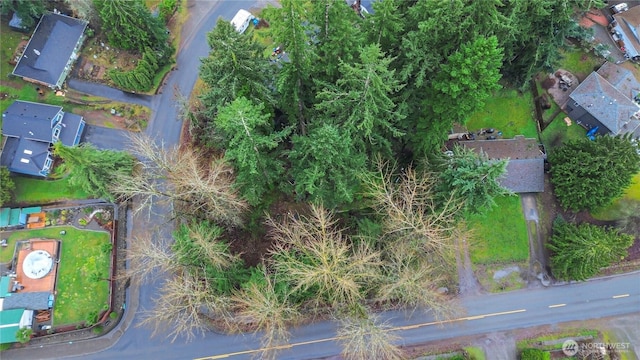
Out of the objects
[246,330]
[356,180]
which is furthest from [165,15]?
[246,330]

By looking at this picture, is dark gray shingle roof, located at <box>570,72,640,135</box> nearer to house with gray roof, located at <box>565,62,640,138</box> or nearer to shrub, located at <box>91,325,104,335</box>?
house with gray roof, located at <box>565,62,640,138</box>

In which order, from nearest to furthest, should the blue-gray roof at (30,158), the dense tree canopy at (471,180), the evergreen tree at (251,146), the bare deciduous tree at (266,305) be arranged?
the evergreen tree at (251,146) < the bare deciduous tree at (266,305) < the dense tree canopy at (471,180) < the blue-gray roof at (30,158)

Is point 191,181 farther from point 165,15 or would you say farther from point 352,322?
point 165,15

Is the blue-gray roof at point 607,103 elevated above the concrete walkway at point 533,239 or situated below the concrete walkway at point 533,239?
above

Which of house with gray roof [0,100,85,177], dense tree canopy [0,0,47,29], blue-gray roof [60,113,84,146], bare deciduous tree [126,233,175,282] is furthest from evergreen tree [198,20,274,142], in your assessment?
dense tree canopy [0,0,47,29]

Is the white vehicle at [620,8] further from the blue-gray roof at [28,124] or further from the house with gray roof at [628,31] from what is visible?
the blue-gray roof at [28,124]

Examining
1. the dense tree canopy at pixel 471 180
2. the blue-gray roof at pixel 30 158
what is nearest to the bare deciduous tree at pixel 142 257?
the blue-gray roof at pixel 30 158

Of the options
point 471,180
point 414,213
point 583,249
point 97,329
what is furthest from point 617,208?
point 97,329

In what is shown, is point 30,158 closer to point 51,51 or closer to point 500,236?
point 51,51

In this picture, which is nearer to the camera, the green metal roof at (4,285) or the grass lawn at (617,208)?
the green metal roof at (4,285)
